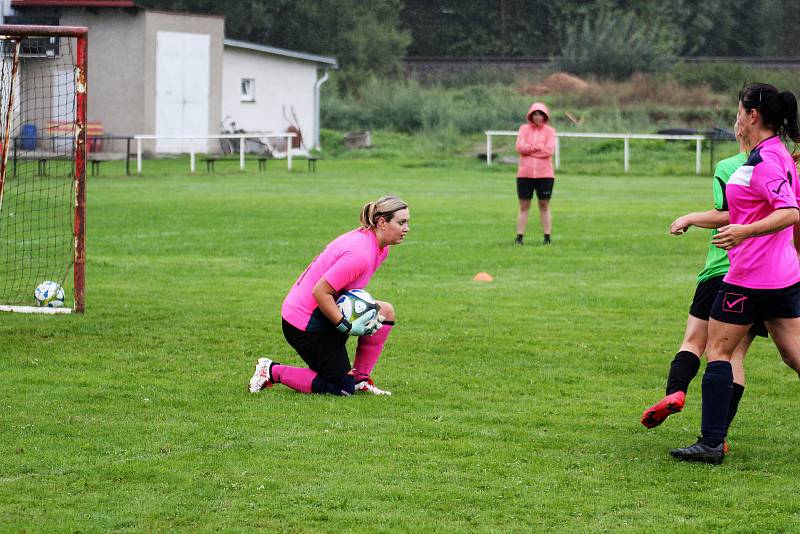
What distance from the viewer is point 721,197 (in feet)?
20.4

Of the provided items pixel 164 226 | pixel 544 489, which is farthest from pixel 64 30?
pixel 164 226

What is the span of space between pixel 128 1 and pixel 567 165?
13931 millimetres

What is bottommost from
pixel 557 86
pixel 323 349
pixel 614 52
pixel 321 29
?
pixel 323 349

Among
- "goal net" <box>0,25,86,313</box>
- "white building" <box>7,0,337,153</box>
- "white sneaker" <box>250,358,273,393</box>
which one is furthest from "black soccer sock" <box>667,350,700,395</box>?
"white building" <box>7,0,337,153</box>

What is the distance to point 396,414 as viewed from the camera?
284 inches

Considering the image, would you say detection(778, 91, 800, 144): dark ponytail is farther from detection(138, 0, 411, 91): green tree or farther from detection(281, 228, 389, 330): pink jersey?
detection(138, 0, 411, 91): green tree

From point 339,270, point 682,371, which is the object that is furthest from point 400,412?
point 682,371

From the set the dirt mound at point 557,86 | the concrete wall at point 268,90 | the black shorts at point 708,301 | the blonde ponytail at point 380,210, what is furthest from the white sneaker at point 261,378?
the dirt mound at point 557,86

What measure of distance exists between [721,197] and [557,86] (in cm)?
5377

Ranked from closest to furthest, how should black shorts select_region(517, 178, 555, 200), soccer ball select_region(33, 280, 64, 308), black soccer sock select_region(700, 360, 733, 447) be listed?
black soccer sock select_region(700, 360, 733, 447) < soccer ball select_region(33, 280, 64, 308) < black shorts select_region(517, 178, 555, 200)

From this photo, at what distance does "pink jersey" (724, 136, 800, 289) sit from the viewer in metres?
5.78

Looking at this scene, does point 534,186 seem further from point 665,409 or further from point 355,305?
point 665,409

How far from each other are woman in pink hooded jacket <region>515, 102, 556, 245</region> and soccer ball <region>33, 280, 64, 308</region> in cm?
725

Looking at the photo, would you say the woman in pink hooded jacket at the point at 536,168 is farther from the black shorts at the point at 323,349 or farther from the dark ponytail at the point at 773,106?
the dark ponytail at the point at 773,106
